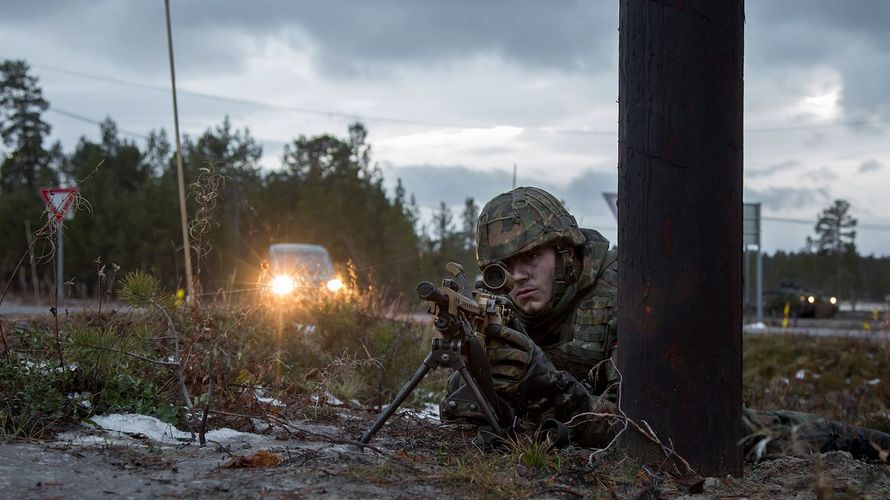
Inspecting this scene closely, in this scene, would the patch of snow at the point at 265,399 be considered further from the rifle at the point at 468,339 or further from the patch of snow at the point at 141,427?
the rifle at the point at 468,339

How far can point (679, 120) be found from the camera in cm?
282

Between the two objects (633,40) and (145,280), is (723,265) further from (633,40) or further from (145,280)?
(145,280)

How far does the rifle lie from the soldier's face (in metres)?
0.61

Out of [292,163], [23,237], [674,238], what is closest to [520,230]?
[674,238]

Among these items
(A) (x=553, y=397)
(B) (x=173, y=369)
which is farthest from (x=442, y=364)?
(B) (x=173, y=369)

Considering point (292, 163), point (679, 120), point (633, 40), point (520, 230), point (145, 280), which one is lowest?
point (145, 280)

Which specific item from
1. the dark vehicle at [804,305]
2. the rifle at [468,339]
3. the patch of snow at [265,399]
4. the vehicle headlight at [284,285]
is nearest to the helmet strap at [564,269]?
the rifle at [468,339]

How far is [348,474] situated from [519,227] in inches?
66.8

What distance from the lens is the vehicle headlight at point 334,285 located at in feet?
25.9

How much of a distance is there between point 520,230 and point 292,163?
37.4 metres

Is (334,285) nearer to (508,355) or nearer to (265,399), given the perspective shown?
(265,399)

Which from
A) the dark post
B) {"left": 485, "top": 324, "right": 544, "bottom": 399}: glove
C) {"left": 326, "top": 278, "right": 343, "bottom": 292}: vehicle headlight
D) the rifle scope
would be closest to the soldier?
{"left": 485, "top": 324, "right": 544, "bottom": 399}: glove

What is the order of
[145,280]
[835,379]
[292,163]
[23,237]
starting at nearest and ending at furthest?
[145,280] < [835,379] < [23,237] < [292,163]

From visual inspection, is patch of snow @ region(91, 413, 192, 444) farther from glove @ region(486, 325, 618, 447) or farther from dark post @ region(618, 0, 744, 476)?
dark post @ region(618, 0, 744, 476)
